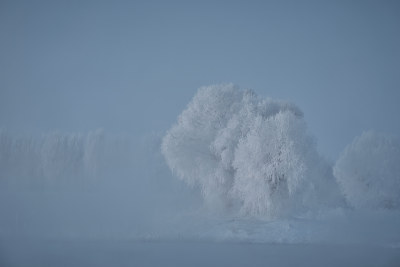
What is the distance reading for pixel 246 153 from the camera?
33.2m

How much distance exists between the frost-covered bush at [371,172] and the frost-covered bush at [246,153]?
7.37 feet

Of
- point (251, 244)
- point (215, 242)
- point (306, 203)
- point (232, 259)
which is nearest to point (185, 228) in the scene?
point (215, 242)

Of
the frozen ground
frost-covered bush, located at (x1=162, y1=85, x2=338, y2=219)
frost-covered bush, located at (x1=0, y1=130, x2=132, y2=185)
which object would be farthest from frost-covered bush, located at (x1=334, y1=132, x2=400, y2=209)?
frost-covered bush, located at (x1=0, y1=130, x2=132, y2=185)

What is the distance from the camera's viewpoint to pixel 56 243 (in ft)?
88.6

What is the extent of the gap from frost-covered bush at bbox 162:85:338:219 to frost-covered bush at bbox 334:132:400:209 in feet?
7.37

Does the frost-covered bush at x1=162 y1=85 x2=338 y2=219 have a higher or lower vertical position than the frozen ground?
higher

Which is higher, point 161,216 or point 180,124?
point 180,124

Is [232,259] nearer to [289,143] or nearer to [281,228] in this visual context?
[281,228]

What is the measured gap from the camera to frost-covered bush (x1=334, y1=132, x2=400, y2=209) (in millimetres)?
40656

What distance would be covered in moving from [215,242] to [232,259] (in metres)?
5.99

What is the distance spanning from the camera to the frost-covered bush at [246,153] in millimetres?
31891

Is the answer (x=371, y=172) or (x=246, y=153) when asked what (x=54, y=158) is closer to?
(x=246, y=153)

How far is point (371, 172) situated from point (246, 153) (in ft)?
56.2

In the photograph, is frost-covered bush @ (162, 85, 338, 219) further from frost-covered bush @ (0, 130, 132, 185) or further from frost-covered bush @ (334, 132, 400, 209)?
frost-covered bush @ (0, 130, 132, 185)
